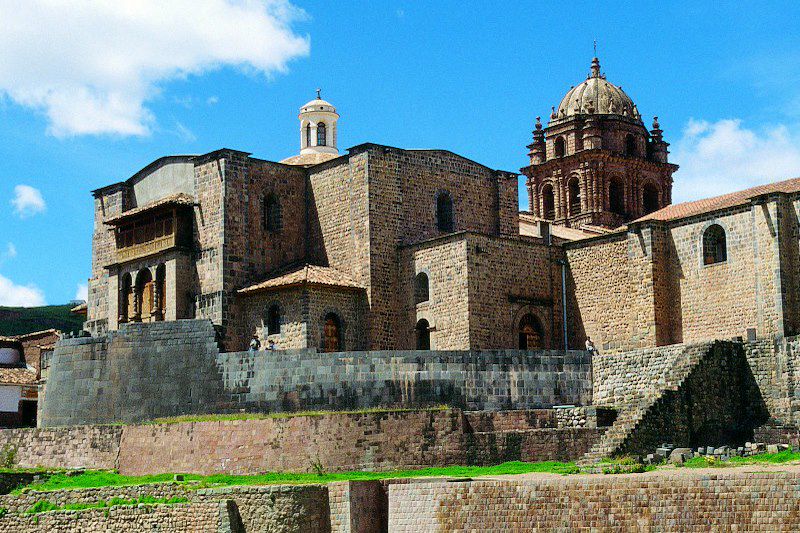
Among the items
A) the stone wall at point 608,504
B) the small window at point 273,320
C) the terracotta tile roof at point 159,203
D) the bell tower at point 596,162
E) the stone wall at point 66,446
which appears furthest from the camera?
the bell tower at point 596,162

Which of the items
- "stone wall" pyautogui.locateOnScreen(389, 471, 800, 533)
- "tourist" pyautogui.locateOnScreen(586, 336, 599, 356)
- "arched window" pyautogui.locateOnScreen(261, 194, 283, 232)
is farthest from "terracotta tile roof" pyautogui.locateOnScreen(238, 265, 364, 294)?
"stone wall" pyautogui.locateOnScreen(389, 471, 800, 533)

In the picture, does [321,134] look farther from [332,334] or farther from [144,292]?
[332,334]

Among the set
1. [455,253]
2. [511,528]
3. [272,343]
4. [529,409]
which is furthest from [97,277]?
[511,528]

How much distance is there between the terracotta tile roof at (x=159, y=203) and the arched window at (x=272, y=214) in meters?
2.21

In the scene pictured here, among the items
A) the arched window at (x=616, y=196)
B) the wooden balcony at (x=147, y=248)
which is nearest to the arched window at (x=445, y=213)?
the wooden balcony at (x=147, y=248)

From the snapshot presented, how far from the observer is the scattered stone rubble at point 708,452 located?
90.0 feet

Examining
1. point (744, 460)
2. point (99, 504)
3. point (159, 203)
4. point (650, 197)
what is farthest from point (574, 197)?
point (99, 504)

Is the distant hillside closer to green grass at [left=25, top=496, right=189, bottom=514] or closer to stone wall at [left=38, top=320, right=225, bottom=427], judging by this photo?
stone wall at [left=38, top=320, right=225, bottom=427]

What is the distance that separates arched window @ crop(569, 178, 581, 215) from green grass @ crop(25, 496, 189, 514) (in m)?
31.7

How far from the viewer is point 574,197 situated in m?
57.1

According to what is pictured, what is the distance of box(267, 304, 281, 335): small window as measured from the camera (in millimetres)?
38219

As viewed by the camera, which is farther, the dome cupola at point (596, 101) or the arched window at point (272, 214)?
the dome cupola at point (596, 101)

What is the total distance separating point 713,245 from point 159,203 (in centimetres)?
1663

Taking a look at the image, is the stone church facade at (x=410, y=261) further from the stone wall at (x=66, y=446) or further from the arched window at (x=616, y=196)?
the arched window at (x=616, y=196)
